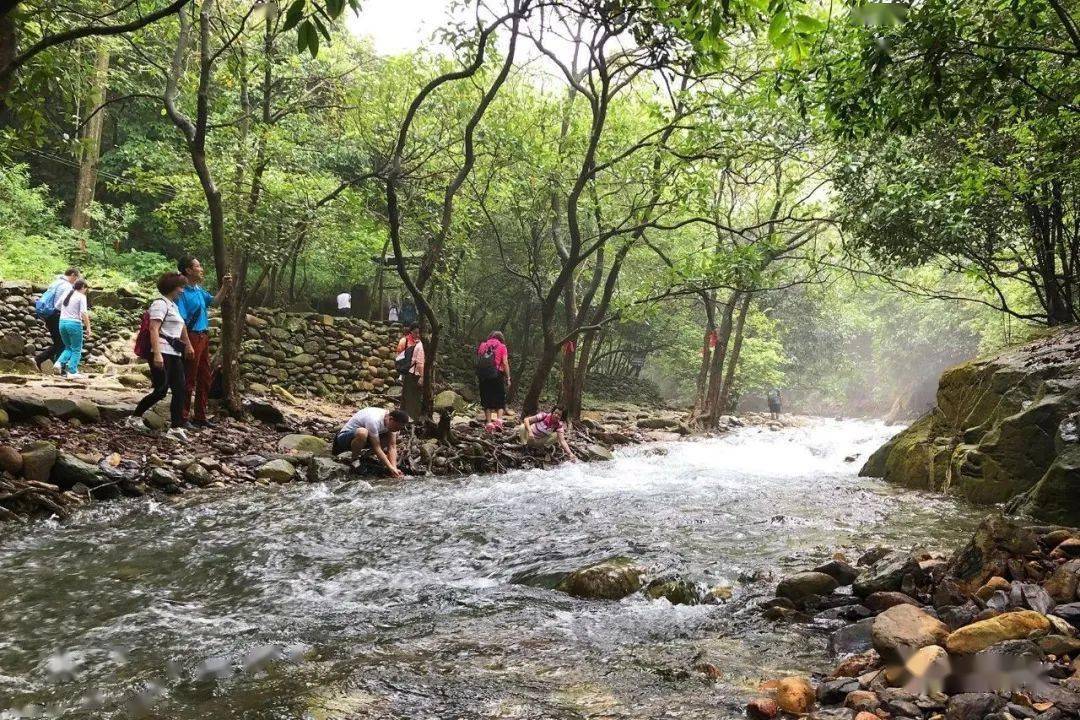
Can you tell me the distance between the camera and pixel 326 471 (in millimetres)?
8406

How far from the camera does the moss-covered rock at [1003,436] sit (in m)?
5.29

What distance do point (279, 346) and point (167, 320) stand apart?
914 cm

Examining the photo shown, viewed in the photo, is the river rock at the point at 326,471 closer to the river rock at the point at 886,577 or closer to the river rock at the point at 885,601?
the river rock at the point at 886,577

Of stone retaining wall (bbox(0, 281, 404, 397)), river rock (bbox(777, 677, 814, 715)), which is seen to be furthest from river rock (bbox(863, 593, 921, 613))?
stone retaining wall (bbox(0, 281, 404, 397))

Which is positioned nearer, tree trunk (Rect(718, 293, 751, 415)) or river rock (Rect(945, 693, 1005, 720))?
river rock (Rect(945, 693, 1005, 720))

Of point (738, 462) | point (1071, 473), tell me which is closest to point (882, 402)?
point (738, 462)

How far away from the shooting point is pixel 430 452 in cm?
988

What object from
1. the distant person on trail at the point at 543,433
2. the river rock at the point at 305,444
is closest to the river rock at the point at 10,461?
the river rock at the point at 305,444

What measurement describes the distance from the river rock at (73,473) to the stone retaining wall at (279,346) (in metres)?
7.16

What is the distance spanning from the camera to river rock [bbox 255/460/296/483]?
7.99 metres

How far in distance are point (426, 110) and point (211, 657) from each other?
12100 mm

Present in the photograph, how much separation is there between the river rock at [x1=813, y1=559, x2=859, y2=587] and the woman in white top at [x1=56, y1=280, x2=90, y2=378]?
12236 mm

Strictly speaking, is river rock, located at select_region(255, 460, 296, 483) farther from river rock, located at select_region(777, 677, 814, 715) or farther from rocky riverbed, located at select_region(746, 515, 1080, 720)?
river rock, located at select_region(777, 677, 814, 715)

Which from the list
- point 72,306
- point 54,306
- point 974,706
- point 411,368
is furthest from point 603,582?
point 54,306
